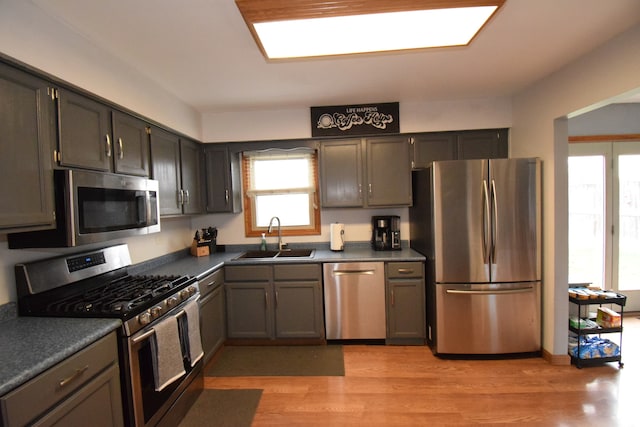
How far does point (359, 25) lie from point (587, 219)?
361 centimetres

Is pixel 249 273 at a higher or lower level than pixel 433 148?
lower

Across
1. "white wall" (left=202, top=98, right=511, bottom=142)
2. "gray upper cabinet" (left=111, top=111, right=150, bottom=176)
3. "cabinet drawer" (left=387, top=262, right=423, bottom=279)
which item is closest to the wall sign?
"white wall" (left=202, top=98, right=511, bottom=142)

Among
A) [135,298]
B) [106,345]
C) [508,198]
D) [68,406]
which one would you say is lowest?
[68,406]

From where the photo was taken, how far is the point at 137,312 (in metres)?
1.59

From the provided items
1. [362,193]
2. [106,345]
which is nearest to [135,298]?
[106,345]

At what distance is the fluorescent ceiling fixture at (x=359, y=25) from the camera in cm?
142

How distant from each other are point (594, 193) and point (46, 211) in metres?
4.97

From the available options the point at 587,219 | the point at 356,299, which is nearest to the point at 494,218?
the point at 356,299

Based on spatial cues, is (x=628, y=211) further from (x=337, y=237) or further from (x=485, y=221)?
(x=337, y=237)

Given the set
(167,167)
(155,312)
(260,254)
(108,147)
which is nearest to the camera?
(155,312)

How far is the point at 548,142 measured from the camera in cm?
253

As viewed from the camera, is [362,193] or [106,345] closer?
[106,345]

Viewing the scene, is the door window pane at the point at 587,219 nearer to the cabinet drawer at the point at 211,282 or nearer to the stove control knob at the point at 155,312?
the cabinet drawer at the point at 211,282

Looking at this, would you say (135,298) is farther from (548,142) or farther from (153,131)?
(548,142)
